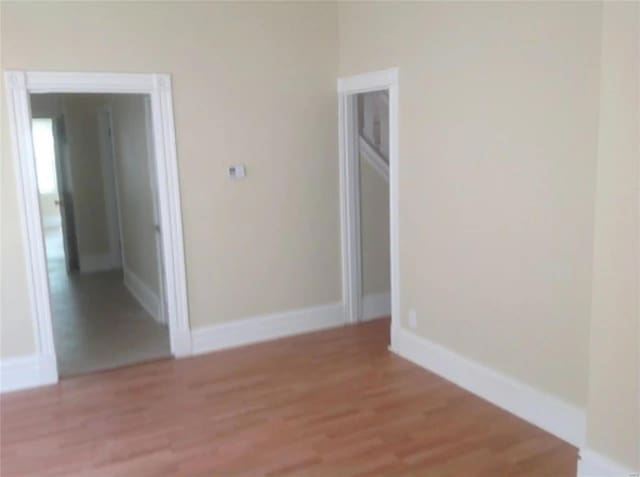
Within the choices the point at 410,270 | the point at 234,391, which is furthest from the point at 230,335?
the point at 410,270

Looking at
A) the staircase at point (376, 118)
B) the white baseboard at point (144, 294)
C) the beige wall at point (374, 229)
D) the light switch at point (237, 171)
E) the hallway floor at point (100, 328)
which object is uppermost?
the staircase at point (376, 118)

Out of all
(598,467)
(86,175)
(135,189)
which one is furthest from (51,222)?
(598,467)

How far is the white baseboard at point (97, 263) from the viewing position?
7801 mm

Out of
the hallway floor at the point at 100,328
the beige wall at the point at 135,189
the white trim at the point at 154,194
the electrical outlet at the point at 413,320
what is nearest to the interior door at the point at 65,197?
the hallway floor at the point at 100,328

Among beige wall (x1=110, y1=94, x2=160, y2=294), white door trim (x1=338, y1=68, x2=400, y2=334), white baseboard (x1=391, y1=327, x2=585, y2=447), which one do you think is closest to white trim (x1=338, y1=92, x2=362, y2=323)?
white door trim (x1=338, y1=68, x2=400, y2=334)

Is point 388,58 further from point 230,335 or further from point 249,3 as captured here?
point 230,335

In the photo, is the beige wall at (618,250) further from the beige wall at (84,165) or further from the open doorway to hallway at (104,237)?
the beige wall at (84,165)

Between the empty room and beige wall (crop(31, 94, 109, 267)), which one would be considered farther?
beige wall (crop(31, 94, 109, 267))

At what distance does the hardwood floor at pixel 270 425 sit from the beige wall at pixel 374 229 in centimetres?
100

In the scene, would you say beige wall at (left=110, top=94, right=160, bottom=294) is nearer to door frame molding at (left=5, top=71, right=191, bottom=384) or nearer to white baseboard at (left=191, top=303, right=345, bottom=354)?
door frame molding at (left=5, top=71, right=191, bottom=384)

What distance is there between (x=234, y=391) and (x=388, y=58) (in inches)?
102

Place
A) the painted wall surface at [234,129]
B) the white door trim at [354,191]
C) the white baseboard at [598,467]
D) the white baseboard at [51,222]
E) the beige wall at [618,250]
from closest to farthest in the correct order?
the beige wall at [618,250] → the white baseboard at [598,467] → the painted wall surface at [234,129] → the white door trim at [354,191] → the white baseboard at [51,222]

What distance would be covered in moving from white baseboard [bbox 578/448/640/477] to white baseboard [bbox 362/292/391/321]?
2828 mm

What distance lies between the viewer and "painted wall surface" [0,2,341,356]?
156 inches
